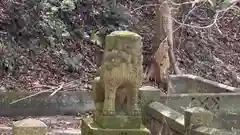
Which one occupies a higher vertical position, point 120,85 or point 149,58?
point 120,85

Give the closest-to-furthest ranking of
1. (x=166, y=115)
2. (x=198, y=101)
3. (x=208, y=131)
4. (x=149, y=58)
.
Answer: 1. (x=208, y=131)
2. (x=166, y=115)
3. (x=198, y=101)
4. (x=149, y=58)

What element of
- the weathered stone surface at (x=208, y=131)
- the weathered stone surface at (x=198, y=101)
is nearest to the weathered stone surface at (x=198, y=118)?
the weathered stone surface at (x=208, y=131)

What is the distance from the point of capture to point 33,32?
14.5 m

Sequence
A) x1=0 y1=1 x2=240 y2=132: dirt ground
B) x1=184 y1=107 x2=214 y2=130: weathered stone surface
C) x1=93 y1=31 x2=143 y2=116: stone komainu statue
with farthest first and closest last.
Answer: x1=0 y1=1 x2=240 y2=132: dirt ground → x1=93 y1=31 x2=143 y2=116: stone komainu statue → x1=184 y1=107 x2=214 y2=130: weathered stone surface

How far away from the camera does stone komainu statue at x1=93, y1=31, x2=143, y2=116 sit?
23.9 ft

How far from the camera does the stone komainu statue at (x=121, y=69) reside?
23.9 ft

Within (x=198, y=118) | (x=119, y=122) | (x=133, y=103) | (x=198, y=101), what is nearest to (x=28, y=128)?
(x=119, y=122)

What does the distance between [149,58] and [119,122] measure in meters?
7.76

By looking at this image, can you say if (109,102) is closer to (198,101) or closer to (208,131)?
(208,131)

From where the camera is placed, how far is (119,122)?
292 inches

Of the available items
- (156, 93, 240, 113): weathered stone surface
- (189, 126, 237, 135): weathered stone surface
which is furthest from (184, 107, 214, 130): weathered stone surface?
(156, 93, 240, 113): weathered stone surface

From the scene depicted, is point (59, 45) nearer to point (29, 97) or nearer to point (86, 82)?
point (86, 82)

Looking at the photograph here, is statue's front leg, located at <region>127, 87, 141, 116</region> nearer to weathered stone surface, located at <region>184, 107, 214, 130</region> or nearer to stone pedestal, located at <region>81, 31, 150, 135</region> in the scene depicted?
stone pedestal, located at <region>81, 31, 150, 135</region>

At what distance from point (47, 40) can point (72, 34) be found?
0.91 m
